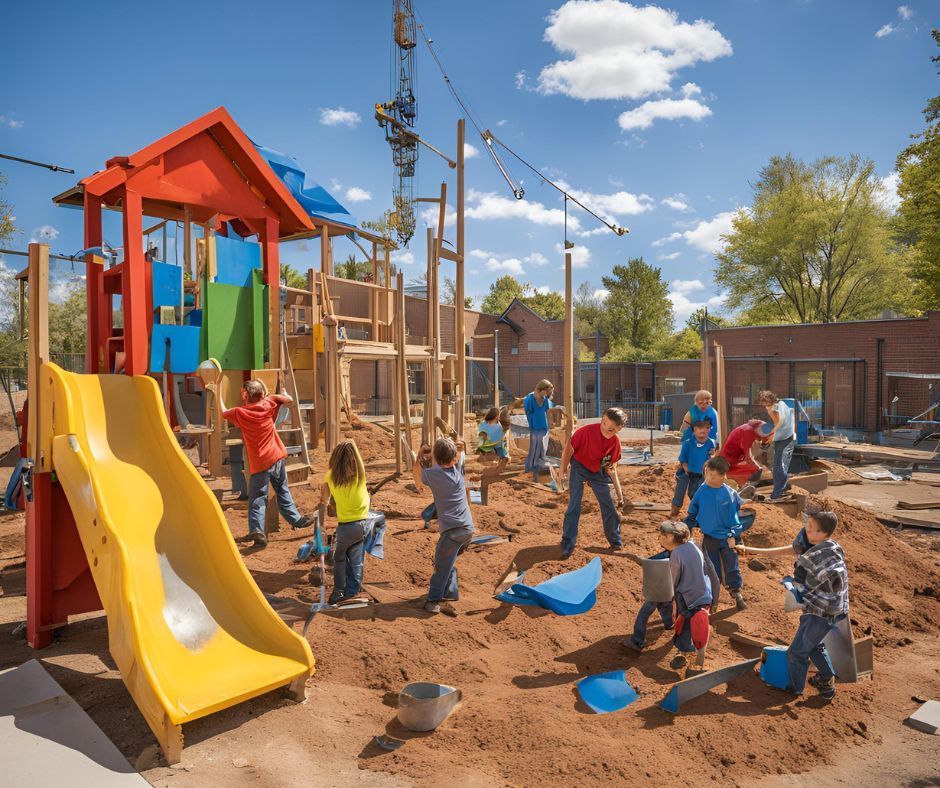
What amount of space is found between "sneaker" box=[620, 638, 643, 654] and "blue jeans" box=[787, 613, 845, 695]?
1169mm

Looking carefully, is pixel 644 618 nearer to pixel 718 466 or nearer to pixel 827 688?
pixel 827 688

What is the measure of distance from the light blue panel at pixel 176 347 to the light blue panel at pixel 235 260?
3.22ft

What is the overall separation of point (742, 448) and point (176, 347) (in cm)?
734

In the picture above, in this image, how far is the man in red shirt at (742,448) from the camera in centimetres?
880

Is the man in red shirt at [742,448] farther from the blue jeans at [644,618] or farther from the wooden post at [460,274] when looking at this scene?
the wooden post at [460,274]

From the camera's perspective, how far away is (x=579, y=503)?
7840mm

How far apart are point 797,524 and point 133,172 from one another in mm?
9545

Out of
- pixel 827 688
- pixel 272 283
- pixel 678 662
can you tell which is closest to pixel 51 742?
pixel 678 662

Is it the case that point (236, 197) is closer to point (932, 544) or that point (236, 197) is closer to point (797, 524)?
point (797, 524)

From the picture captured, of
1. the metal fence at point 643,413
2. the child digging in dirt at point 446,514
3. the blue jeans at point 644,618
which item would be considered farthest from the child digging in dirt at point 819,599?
the metal fence at point 643,413

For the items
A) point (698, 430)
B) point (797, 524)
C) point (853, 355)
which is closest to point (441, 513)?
point (698, 430)

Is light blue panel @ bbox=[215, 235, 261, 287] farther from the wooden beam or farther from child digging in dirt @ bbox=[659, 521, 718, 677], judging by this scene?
child digging in dirt @ bbox=[659, 521, 718, 677]

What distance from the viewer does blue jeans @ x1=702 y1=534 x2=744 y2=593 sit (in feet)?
21.6

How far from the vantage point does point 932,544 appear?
1031cm
